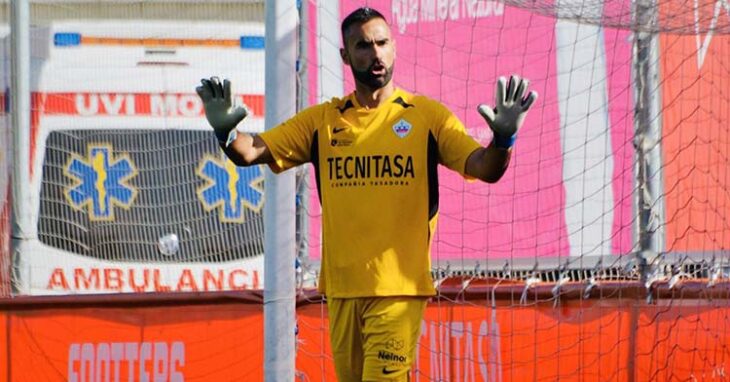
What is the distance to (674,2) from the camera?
7.86 m

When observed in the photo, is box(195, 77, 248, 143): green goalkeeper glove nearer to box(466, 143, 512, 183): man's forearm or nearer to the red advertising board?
box(466, 143, 512, 183): man's forearm

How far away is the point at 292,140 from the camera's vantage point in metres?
6.11

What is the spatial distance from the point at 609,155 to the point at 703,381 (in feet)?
5.50

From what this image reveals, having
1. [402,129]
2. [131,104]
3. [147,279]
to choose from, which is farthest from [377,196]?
[131,104]

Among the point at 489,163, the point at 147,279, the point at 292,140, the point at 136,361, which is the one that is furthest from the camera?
the point at 147,279

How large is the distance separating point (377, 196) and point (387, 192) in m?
0.04

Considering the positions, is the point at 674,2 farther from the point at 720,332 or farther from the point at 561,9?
the point at 720,332

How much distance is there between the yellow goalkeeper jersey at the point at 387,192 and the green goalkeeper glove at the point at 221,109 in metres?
0.42

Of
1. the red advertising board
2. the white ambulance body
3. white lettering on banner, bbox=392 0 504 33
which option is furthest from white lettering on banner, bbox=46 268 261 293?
white lettering on banner, bbox=392 0 504 33

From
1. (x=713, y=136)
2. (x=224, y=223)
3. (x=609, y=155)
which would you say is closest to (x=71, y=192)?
(x=224, y=223)

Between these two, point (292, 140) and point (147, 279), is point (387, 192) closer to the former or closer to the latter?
point (292, 140)

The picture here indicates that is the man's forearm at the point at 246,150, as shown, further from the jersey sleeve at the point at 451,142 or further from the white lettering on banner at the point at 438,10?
the white lettering on banner at the point at 438,10

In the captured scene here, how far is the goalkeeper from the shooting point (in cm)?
584

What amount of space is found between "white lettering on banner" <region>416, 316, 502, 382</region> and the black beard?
2.36m
